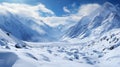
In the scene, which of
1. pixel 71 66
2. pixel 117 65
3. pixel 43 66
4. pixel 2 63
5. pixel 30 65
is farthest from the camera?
pixel 117 65

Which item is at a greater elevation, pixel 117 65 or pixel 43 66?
pixel 117 65

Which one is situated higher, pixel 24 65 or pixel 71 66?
pixel 71 66

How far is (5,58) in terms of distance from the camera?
1625 inches

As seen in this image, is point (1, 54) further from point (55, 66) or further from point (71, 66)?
point (71, 66)

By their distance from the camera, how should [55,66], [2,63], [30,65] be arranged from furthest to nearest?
[55,66], [30,65], [2,63]

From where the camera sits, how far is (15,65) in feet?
131

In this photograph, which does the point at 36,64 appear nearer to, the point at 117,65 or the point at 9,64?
the point at 9,64

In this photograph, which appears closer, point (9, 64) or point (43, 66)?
point (9, 64)

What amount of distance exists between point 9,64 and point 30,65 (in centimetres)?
361

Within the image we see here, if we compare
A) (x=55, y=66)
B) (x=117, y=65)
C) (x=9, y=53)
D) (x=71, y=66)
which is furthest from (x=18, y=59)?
(x=117, y=65)

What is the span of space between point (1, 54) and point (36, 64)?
546cm

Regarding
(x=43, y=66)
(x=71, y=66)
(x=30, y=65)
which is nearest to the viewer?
(x=30, y=65)

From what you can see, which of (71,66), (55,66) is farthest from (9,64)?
(71,66)

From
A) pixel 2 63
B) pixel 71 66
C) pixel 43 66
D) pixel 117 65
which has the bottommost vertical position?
pixel 2 63
